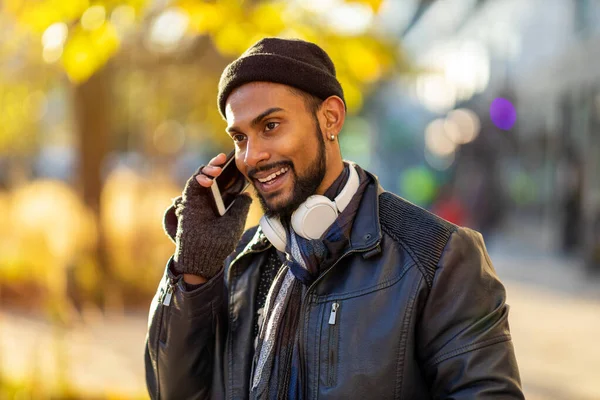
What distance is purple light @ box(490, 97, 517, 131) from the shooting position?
21.0 meters

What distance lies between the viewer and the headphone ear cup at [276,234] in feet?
7.00

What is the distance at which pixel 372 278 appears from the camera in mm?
1996

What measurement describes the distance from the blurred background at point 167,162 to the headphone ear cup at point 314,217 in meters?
1.81

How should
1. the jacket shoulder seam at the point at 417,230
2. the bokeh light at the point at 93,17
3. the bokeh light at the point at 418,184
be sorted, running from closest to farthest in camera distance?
the jacket shoulder seam at the point at 417,230 < the bokeh light at the point at 93,17 < the bokeh light at the point at 418,184

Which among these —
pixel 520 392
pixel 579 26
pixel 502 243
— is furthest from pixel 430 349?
pixel 502 243

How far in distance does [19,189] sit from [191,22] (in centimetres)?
1016

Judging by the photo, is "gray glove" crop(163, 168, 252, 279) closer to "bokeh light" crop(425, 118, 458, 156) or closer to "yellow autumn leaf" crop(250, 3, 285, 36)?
"yellow autumn leaf" crop(250, 3, 285, 36)

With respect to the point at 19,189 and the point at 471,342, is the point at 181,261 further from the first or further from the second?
the point at 19,189

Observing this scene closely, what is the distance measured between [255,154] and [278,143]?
0.07 metres

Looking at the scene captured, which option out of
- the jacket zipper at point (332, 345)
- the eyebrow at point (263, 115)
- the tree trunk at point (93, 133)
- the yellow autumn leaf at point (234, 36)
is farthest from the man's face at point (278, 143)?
the tree trunk at point (93, 133)

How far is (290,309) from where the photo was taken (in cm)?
212

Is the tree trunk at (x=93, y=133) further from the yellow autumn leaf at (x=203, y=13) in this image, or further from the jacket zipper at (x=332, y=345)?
the jacket zipper at (x=332, y=345)

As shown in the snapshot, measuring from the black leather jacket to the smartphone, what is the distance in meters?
0.32

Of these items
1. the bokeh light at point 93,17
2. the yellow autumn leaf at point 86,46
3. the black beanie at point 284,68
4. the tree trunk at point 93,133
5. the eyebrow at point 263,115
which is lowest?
the eyebrow at point 263,115
